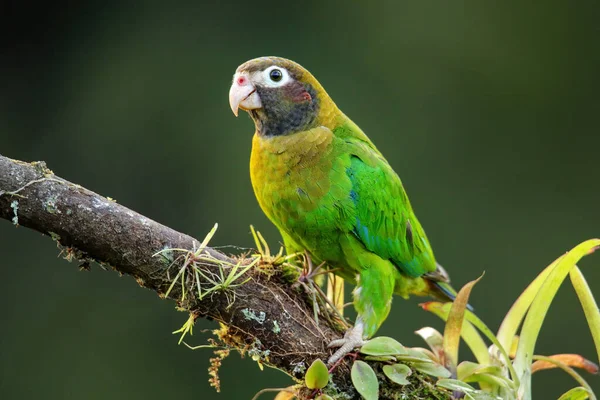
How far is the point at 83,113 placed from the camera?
5.40 meters

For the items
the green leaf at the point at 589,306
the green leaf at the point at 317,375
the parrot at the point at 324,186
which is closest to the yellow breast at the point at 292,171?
the parrot at the point at 324,186

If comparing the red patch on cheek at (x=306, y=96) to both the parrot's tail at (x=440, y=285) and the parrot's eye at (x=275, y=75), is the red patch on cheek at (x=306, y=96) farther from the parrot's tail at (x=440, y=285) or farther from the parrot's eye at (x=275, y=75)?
the parrot's tail at (x=440, y=285)

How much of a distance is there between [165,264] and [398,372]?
72 cm

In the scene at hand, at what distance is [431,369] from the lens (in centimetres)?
203

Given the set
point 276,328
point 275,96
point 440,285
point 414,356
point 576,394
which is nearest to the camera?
point 276,328

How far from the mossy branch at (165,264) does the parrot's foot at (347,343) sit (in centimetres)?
2

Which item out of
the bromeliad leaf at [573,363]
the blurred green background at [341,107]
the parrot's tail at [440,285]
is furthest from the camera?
the blurred green background at [341,107]

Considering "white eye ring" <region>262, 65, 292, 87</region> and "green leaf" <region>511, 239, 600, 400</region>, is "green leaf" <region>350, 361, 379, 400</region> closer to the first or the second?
"green leaf" <region>511, 239, 600, 400</region>

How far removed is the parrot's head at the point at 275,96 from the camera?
2545 mm

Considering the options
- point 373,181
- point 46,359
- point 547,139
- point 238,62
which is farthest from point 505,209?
point 46,359

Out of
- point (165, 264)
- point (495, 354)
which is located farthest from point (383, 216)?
point (165, 264)

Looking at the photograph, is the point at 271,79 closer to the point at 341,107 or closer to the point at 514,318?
the point at 514,318

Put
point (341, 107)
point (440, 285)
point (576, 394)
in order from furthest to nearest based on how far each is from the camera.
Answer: point (341, 107)
point (440, 285)
point (576, 394)

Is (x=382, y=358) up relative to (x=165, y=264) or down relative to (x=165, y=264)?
down
